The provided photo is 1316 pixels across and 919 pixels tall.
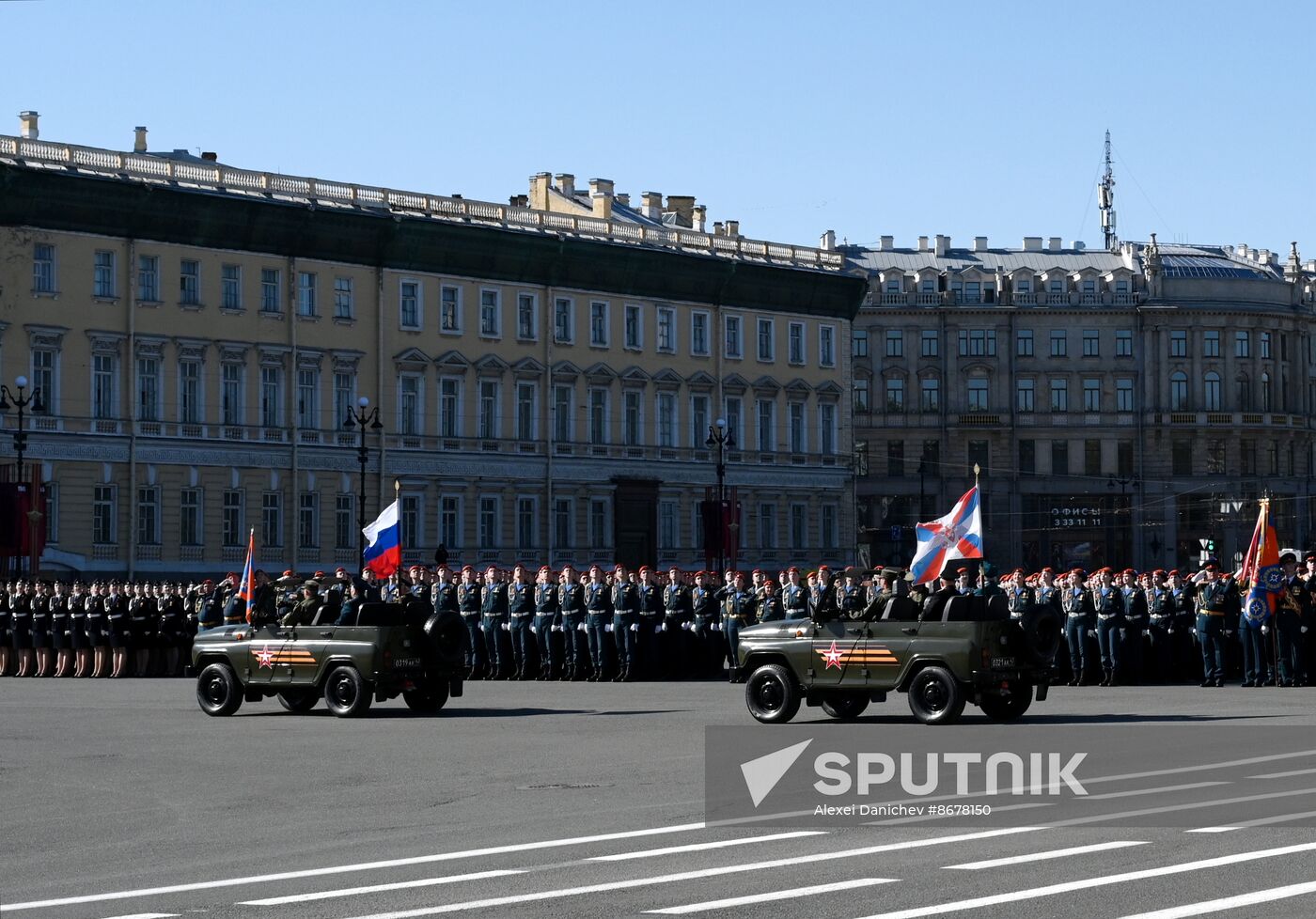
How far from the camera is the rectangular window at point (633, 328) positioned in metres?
80.0

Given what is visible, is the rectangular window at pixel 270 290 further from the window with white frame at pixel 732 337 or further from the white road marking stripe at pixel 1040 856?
the white road marking stripe at pixel 1040 856

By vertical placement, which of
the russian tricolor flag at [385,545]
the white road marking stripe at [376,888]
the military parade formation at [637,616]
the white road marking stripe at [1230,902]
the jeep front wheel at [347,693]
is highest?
the russian tricolor flag at [385,545]

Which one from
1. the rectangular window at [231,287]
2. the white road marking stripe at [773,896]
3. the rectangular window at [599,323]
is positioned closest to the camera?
the white road marking stripe at [773,896]

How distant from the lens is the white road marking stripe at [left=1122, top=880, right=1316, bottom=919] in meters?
11.1

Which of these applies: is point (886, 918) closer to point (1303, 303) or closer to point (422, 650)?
point (422, 650)

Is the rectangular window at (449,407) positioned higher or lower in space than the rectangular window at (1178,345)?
lower

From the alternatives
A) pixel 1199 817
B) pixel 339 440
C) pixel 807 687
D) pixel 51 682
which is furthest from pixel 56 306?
pixel 1199 817

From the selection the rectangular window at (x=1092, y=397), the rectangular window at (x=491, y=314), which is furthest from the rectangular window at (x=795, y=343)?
the rectangular window at (x=1092, y=397)

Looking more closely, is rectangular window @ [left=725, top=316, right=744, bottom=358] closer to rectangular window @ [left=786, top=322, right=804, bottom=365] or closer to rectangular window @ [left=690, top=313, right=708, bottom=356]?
rectangular window @ [left=690, top=313, right=708, bottom=356]

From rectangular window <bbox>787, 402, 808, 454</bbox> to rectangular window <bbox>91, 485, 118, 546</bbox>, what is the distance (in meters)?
28.1

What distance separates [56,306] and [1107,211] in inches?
3124

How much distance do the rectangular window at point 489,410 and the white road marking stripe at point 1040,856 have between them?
62582 millimetres

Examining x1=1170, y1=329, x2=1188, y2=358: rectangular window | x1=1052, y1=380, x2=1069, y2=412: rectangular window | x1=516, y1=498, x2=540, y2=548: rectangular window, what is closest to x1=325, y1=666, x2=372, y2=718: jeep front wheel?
x1=516, y1=498, x2=540, y2=548: rectangular window

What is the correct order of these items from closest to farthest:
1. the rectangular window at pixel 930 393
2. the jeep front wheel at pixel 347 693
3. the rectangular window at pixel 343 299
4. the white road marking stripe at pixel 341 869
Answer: the white road marking stripe at pixel 341 869, the jeep front wheel at pixel 347 693, the rectangular window at pixel 343 299, the rectangular window at pixel 930 393
